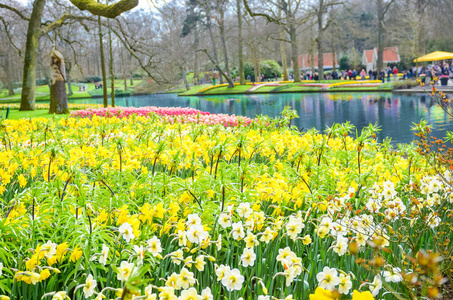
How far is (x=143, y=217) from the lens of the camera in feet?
7.30

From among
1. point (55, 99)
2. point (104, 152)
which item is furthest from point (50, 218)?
point (55, 99)

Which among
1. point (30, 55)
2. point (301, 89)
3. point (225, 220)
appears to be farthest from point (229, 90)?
point (225, 220)

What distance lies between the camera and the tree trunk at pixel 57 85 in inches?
542

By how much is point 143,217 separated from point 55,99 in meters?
13.1

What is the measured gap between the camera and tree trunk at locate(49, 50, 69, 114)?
13.8m

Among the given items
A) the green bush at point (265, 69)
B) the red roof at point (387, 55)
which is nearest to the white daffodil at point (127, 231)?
the green bush at point (265, 69)

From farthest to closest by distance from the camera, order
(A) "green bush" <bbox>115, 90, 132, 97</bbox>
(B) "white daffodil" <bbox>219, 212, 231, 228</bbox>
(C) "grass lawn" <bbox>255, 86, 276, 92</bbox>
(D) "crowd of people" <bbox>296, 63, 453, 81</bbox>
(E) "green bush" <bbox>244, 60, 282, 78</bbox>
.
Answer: (E) "green bush" <bbox>244, 60, 282, 78</bbox> < (A) "green bush" <bbox>115, 90, 132, 97</bbox> < (C) "grass lawn" <bbox>255, 86, 276, 92</bbox> < (D) "crowd of people" <bbox>296, 63, 453, 81</bbox> < (B) "white daffodil" <bbox>219, 212, 231, 228</bbox>

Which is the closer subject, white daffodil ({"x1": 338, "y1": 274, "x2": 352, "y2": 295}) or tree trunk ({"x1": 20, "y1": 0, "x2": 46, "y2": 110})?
white daffodil ({"x1": 338, "y1": 274, "x2": 352, "y2": 295})

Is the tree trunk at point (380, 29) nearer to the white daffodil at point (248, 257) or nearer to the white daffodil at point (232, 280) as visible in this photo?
the white daffodil at point (248, 257)

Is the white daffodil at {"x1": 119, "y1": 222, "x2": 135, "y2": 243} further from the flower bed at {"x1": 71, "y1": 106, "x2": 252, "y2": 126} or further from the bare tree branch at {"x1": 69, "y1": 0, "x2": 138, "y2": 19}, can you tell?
the bare tree branch at {"x1": 69, "y1": 0, "x2": 138, "y2": 19}

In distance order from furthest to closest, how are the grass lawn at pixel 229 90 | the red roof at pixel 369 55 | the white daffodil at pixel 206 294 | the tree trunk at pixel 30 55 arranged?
the red roof at pixel 369 55 < the grass lawn at pixel 229 90 < the tree trunk at pixel 30 55 < the white daffodil at pixel 206 294

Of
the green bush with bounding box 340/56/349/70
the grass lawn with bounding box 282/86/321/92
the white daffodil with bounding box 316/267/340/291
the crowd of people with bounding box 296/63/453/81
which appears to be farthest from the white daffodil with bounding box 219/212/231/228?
the green bush with bounding box 340/56/349/70

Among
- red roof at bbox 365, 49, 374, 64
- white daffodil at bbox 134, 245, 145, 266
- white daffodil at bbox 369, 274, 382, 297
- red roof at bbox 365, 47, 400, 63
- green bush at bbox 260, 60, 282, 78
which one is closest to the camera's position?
white daffodil at bbox 369, 274, 382, 297

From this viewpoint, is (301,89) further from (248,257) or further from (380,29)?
(248,257)
